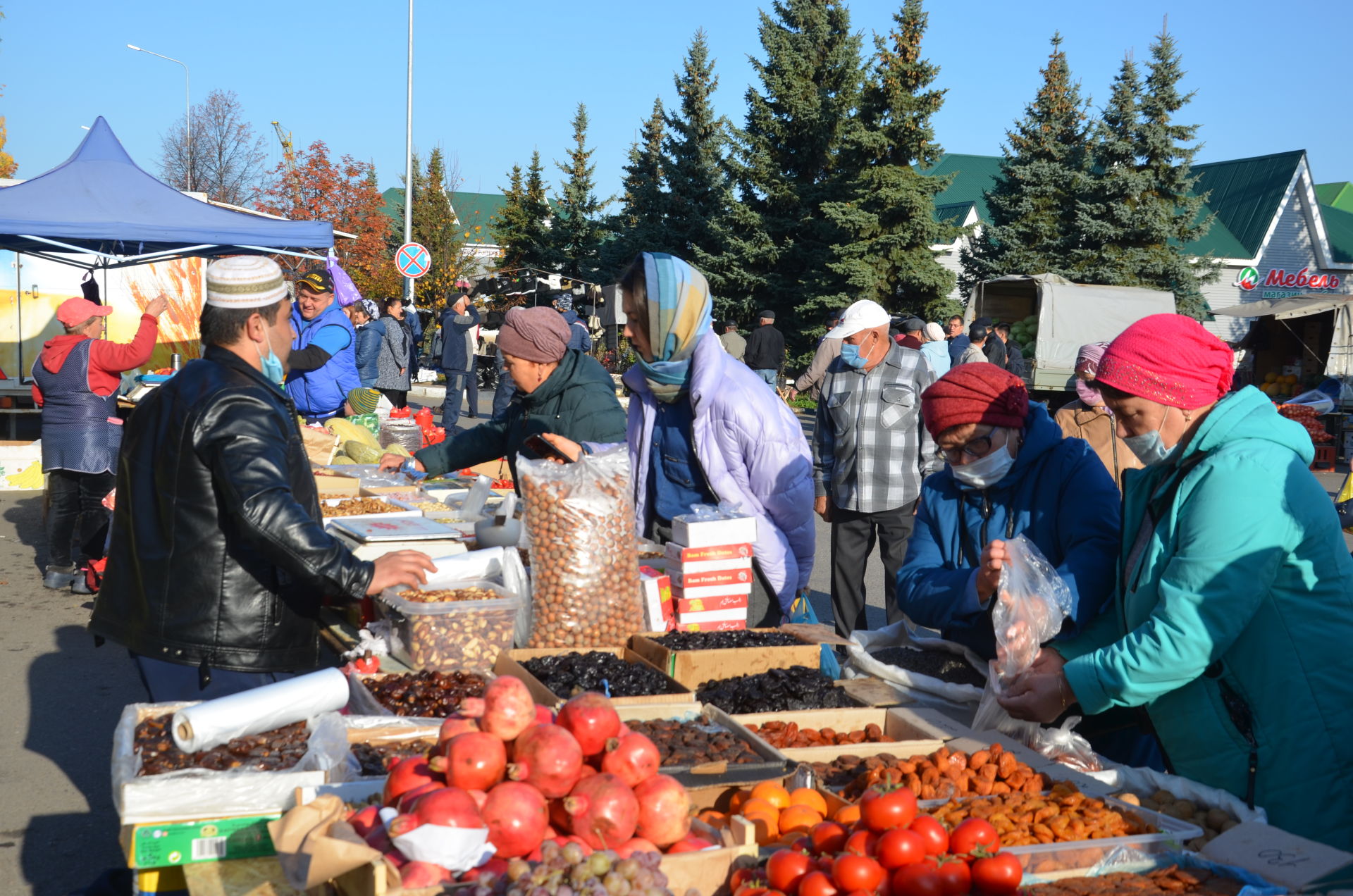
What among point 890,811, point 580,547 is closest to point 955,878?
point 890,811

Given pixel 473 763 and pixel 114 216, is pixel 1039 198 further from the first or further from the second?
pixel 473 763

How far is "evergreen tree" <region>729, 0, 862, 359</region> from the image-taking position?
2981 cm

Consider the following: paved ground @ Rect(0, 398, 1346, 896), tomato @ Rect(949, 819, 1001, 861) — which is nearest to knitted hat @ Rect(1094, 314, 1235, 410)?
tomato @ Rect(949, 819, 1001, 861)

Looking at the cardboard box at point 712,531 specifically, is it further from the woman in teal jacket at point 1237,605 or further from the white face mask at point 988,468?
the woman in teal jacket at point 1237,605

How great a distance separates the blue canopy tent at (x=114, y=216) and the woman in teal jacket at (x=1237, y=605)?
36.1 ft

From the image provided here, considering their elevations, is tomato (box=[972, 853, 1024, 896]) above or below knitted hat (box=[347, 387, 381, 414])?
below

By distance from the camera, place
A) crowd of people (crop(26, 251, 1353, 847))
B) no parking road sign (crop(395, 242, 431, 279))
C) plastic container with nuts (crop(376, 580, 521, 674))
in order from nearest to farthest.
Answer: crowd of people (crop(26, 251, 1353, 847))
plastic container with nuts (crop(376, 580, 521, 674))
no parking road sign (crop(395, 242, 431, 279))

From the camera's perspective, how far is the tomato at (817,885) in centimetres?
196

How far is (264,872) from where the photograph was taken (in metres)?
2.46

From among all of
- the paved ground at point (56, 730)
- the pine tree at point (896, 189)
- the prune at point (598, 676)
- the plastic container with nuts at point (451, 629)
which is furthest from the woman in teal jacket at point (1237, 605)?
the pine tree at point (896, 189)

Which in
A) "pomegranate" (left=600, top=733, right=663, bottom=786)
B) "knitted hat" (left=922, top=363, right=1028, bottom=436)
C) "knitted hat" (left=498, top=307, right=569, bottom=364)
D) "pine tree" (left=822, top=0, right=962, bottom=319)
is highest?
"pine tree" (left=822, top=0, right=962, bottom=319)

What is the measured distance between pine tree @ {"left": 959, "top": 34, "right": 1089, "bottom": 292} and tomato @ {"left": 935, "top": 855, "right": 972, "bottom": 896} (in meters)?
30.7

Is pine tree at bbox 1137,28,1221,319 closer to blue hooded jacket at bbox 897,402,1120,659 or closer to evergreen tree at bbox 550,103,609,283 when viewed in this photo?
evergreen tree at bbox 550,103,609,283

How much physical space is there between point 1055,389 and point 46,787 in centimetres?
1859
